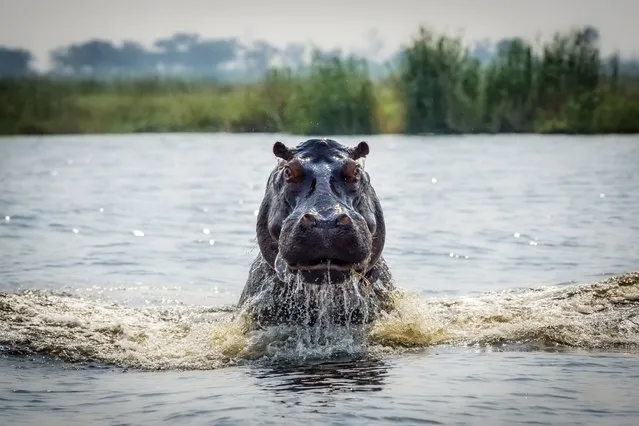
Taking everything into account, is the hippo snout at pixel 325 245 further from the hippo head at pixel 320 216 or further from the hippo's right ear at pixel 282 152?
the hippo's right ear at pixel 282 152

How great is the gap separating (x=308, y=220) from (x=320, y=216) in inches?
4.0

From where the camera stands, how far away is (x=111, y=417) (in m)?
6.98

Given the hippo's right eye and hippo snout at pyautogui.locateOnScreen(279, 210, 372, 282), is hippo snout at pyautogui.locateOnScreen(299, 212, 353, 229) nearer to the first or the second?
hippo snout at pyautogui.locateOnScreen(279, 210, 372, 282)

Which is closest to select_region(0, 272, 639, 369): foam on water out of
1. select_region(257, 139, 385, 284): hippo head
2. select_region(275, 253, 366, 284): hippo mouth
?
select_region(257, 139, 385, 284): hippo head

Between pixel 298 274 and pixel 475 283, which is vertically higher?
pixel 298 274

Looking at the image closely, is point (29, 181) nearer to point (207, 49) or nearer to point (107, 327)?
point (107, 327)

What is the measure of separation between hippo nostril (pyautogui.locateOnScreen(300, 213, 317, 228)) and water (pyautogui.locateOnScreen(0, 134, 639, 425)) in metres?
0.98

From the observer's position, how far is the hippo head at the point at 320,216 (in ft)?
25.4

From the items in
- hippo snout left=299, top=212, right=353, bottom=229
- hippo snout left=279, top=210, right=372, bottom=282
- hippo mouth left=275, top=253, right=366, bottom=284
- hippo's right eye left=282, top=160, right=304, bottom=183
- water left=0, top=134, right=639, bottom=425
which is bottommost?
water left=0, top=134, right=639, bottom=425

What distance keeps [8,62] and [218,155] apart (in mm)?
49891

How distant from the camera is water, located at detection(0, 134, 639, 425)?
7.23 m

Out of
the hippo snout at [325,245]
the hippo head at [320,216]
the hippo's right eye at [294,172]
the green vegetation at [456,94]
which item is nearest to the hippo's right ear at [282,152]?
the hippo head at [320,216]

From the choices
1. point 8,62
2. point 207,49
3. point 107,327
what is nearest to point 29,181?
point 107,327

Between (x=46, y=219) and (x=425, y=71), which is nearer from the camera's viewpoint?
(x=46, y=219)
